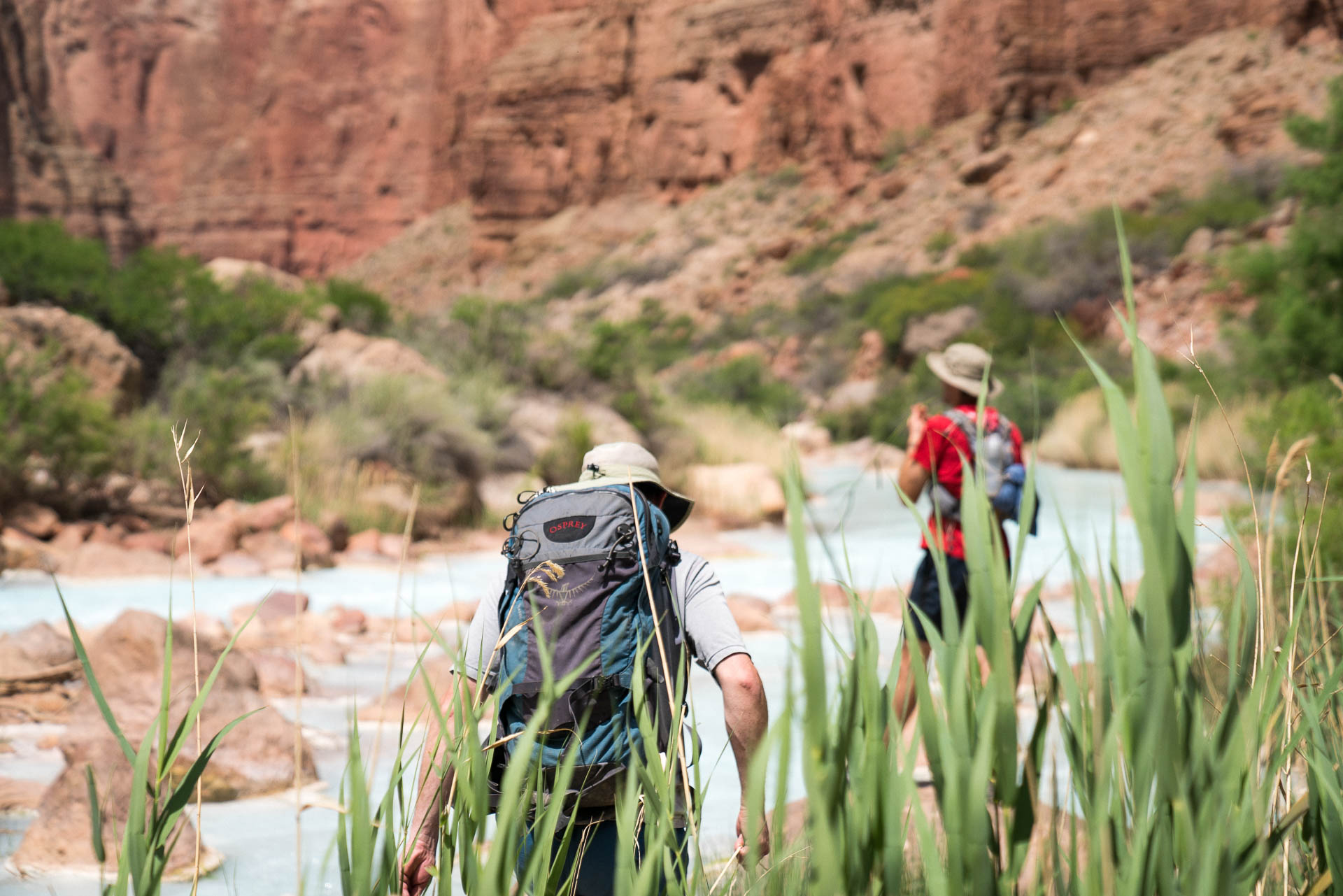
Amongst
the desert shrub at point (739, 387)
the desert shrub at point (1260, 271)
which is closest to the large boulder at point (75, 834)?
the desert shrub at point (1260, 271)

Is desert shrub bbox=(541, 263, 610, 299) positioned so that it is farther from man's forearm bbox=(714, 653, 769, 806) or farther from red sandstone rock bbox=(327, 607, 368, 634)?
man's forearm bbox=(714, 653, 769, 806)

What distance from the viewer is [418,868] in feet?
5.60

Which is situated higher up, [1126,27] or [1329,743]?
[1126,27]

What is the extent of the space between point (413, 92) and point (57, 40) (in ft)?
55.7

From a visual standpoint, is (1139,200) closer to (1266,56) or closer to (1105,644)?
(1266,56)

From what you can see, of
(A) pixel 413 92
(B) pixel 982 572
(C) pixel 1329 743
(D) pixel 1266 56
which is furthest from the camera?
(A) pixel 413 92

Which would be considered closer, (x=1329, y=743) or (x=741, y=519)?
(x=1329, y=743)

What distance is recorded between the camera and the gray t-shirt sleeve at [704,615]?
1808mm

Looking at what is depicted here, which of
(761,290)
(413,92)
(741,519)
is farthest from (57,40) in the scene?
(741,519)

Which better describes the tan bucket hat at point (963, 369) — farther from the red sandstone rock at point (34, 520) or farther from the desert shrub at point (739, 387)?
the desert shrub at point (739, 387)

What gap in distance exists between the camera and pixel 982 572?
3.00ft

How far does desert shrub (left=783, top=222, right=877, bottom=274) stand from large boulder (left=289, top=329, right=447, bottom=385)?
19053 millimetres

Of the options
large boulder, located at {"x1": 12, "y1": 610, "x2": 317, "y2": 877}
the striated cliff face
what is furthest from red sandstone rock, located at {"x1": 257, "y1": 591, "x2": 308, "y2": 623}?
the striated cliff face

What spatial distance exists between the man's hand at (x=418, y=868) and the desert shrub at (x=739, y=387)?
13461 mm
